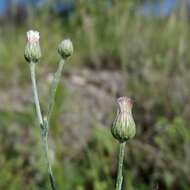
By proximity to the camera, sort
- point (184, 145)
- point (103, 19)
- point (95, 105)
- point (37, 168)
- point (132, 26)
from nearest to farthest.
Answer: point (184, 145) < point (37, 168) < point (95, 105) < point (132, 26) < point (103, 19)

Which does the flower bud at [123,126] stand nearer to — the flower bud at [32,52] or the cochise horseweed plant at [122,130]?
the cochise horseweed plant at [122,130]

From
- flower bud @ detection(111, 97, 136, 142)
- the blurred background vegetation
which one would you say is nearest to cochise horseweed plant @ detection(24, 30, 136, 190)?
flower bud @ detection(111, 97, 136, 142)

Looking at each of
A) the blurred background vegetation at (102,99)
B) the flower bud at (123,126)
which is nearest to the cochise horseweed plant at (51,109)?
the flower bud at (123,126)

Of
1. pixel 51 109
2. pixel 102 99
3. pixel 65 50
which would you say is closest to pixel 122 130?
pixel 51 109

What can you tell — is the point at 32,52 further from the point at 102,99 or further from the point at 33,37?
the point at 102,99

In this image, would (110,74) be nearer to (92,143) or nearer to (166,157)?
(92,143)

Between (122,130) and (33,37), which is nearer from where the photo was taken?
(122,130)

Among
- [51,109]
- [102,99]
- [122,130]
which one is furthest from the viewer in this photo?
[102,99]

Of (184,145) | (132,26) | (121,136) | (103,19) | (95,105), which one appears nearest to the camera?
(121,136)

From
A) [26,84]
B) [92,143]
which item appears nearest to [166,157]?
[92,143]
